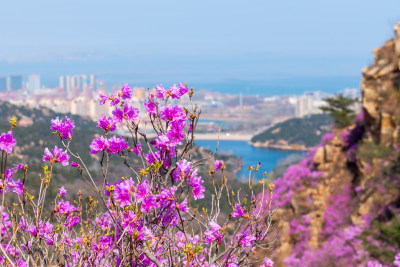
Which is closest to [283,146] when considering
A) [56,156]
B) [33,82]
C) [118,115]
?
[118,115]

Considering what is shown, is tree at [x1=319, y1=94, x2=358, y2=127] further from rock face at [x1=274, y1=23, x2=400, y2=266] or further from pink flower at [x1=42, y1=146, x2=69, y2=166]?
pink flower at [x1=42, y1=146, x2=69, y2=166]

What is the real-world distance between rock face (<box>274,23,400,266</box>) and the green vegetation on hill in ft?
185

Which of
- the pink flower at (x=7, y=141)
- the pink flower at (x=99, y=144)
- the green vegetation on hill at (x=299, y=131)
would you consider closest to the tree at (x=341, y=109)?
the pink flower at (x=99, y=144)

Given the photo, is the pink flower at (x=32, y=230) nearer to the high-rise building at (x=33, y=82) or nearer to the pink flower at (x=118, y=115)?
the pink flower at (x=118, y=115)

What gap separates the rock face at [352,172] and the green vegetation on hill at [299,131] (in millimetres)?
56249

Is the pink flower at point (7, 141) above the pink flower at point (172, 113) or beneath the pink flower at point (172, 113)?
beneath

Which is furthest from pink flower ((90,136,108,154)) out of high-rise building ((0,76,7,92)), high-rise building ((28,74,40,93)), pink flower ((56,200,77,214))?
high-rise building ((28,74,40,93))

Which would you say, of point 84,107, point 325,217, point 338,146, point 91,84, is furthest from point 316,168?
point 91,84

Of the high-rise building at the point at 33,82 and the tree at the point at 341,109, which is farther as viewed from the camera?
the high-rise building at the point at 33,82

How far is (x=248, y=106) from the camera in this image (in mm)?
108750

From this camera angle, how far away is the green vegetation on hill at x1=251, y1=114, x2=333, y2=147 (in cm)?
6944

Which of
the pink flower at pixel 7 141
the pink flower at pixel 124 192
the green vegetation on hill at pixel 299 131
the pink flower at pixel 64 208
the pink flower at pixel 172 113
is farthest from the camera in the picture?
the green vegetation on hill at pixel 299 131

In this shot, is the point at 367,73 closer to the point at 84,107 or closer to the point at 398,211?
the point at 398,211

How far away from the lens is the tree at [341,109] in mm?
13472
